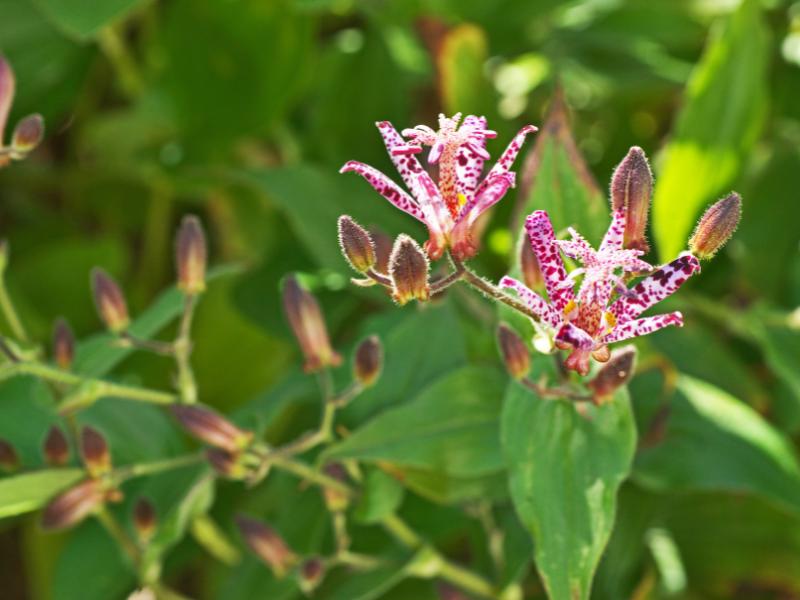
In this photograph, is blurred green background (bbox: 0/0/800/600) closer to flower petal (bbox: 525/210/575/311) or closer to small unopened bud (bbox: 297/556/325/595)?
small unopened bud (bbox: 297/556/325/595)

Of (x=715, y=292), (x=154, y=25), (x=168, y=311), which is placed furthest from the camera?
(x=154, y=25)

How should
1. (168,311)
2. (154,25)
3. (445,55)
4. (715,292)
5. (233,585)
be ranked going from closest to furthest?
1. (168,311)
2. (233,585)
3. (445,55)
4. (715,292)
5. (154,25)

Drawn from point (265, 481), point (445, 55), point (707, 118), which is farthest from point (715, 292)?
point (265, 481)

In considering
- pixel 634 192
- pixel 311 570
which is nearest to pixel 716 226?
pixel 634 192

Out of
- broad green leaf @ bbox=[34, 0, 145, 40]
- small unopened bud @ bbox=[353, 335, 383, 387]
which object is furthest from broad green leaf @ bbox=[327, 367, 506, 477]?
broad green leaf @ bbox=[34, 0, 145, 40]

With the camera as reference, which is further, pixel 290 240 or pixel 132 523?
pixel 290 240

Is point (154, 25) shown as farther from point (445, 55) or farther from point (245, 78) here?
point (445, 55)

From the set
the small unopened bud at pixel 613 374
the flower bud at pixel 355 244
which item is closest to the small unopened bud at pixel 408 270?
the flower bud at pixel 355 244
